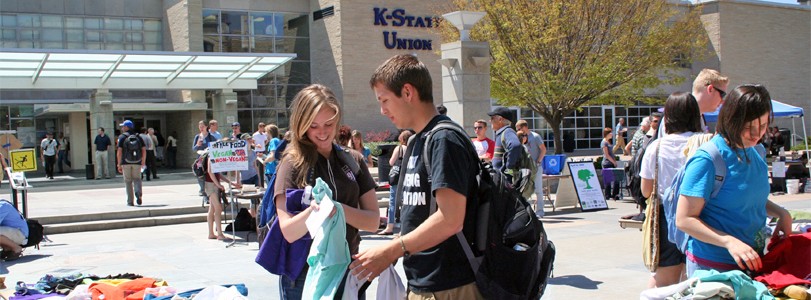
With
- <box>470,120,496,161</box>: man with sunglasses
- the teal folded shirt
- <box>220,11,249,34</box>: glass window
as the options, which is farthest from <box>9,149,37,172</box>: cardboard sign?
<box>220,11,249,34</box>: glass window

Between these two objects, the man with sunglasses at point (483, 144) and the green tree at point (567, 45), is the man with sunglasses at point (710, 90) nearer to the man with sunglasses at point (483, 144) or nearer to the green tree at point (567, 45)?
the man with sunglasses at point (483, 144)

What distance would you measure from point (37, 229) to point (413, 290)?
9.24 meters

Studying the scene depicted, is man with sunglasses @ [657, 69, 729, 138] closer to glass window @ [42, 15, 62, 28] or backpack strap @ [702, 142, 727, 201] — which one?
backpack strap @ [702, 142, 727, 201]

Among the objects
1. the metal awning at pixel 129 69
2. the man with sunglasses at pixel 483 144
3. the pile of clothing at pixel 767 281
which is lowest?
the pile of clothing at pixel 767 281

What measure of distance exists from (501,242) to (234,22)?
1277 inches

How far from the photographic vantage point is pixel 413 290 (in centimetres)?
318

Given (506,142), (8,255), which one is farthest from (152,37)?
(506,142)

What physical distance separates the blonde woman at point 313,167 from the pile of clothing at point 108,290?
1.03 m

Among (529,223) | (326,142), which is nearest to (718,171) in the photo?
(529,223)

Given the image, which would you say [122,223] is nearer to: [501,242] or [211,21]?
[501,242]

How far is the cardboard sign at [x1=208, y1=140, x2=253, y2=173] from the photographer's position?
1162 centimetres

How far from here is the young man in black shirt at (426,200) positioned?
2959 millimetres

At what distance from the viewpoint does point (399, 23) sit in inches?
1341

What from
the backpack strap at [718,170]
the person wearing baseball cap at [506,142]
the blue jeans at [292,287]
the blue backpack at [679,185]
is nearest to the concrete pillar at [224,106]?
the person wearing baseball cap at [506,142]
